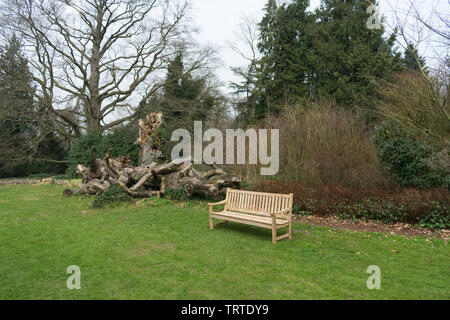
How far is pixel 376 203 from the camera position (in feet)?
23.3

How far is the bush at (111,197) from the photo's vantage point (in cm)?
911

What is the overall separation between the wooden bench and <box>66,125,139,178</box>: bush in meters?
11.9

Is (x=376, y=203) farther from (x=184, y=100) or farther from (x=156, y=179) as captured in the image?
(x=184, y=100)

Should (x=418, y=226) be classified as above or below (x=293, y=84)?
below

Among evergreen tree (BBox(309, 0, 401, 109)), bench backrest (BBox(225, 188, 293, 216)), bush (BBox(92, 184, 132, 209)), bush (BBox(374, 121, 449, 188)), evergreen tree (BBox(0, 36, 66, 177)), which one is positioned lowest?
bush (BBox(92, 184, 132, 209))

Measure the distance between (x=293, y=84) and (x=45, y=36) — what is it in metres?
15.4

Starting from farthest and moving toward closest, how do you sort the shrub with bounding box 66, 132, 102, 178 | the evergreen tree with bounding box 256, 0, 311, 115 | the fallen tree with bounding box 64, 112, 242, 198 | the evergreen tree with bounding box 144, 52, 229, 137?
the evergreen tree with bounding box 256, 0, 311, 115 < the evergreen tree with bounding box 144, 52, 229, 137 < the shrub with bounding box 66, 132, 102, 178 < the fallen tree with bounding box 64, 112, 242, 198

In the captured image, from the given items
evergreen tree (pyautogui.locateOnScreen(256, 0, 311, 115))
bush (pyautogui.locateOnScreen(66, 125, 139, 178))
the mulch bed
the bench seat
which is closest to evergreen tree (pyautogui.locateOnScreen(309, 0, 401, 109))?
evergreen tree (pyautogui.locateOnScreen(256, 0, 311, 115))

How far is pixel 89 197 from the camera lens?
1080cm

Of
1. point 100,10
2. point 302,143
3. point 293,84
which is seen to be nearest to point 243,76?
point 293,84

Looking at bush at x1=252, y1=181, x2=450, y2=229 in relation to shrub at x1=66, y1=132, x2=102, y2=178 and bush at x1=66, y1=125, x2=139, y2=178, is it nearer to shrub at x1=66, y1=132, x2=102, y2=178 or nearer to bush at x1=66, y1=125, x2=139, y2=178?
bush at x1=66, y1=125, x2=139, y2=178

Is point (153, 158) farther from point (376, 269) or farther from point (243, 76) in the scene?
point (243, 76)

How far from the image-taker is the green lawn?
3555 mm

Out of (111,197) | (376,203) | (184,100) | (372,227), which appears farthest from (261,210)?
(184,100)
